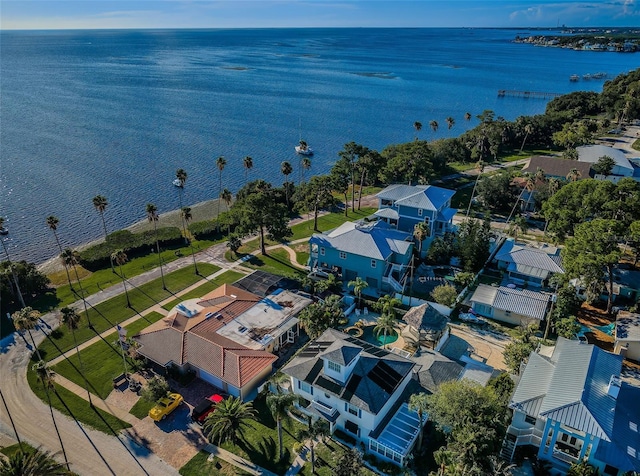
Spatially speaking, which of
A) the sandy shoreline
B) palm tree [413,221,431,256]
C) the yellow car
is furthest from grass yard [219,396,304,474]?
the sandy shoreline

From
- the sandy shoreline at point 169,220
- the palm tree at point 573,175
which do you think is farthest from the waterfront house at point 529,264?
the sandy shoreline at point 169,220

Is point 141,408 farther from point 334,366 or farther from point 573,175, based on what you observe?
point 573,175

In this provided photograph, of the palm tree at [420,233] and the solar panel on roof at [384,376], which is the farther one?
the palm tree at [420,233]

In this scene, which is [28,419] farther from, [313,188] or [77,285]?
[313,188]

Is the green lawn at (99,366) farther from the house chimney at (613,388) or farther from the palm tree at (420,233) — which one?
the house chimney at (613,388)

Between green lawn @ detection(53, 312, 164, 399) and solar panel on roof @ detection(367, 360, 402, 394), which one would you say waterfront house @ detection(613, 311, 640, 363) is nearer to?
solar panel on roof @ detection(367, 360, 402, 394)
